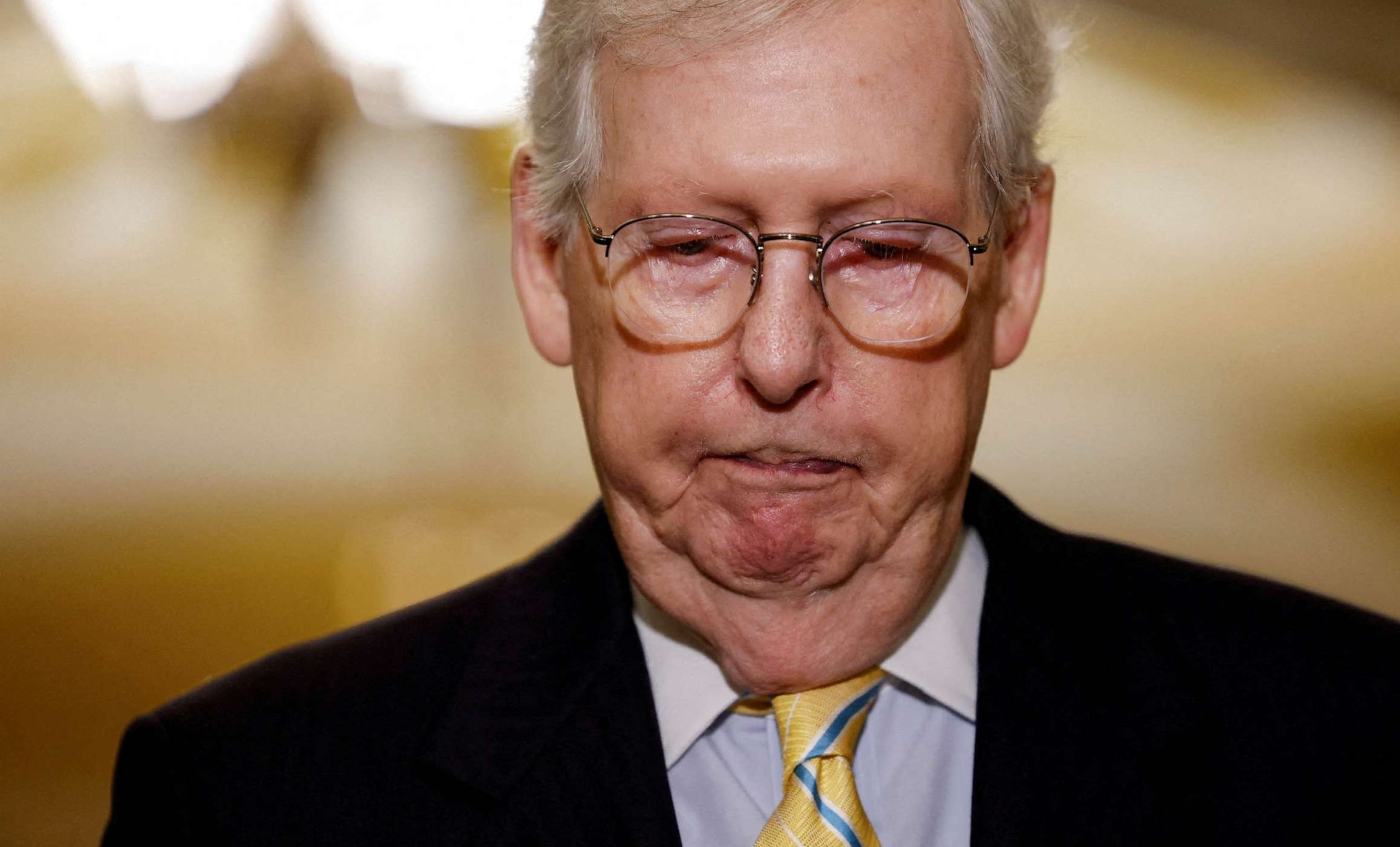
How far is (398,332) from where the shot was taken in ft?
12.6

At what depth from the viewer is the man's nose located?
1393mm

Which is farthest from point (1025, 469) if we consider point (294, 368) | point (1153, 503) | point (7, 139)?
point (7, 139)

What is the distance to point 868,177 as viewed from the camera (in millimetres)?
1408

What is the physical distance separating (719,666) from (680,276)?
505mm

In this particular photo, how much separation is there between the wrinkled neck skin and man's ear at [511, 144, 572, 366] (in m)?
0.24

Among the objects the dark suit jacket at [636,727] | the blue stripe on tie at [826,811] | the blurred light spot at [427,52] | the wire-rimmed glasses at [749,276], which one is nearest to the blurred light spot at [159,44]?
the blurred light spot at [427,52]

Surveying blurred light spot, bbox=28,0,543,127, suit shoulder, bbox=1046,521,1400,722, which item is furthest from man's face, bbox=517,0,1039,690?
blurred light spot, bbox=28,0,543,127

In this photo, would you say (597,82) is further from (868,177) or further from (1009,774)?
(1009,774)

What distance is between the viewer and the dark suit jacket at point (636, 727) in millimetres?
1570

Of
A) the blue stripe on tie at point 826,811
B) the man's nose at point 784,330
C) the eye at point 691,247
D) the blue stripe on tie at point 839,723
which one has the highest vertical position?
the eye at point 691,247

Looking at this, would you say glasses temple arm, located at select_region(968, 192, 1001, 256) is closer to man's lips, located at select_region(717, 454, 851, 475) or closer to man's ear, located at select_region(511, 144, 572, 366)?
man's lips, located at select_region(717, 454, 851, 475)

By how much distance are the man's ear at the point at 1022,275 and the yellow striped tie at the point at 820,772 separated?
0.48 meters

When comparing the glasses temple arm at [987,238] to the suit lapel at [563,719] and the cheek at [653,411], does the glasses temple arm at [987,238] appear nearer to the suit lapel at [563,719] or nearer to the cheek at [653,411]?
the cheek at [653,411]

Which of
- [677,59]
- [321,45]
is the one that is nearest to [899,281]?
[677,59]
